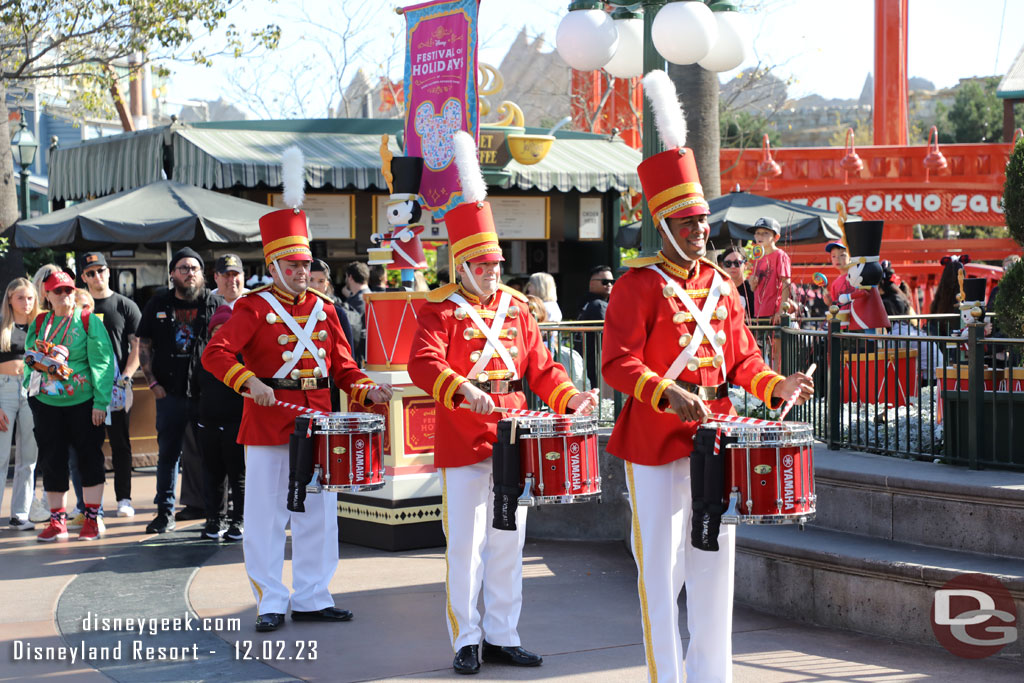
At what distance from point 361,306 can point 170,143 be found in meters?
7.15

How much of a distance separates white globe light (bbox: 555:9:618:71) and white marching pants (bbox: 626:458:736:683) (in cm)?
444

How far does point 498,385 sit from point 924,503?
2.49 meters

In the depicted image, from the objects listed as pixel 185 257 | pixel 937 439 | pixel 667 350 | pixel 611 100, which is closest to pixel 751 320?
pixel 937 439

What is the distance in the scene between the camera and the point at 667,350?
196 inches

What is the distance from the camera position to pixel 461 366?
5.85 m

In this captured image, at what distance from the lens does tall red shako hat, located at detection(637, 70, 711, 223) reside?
500cm

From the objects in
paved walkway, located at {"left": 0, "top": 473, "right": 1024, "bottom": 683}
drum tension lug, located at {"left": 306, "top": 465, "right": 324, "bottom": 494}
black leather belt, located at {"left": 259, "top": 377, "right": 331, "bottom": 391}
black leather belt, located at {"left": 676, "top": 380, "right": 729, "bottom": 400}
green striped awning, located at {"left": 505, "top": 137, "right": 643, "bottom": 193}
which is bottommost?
paved walkway, located at {"left": 0, "top": 473, "right": 1024, "bottom": 683}

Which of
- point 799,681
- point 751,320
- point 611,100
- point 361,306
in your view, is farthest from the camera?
point 611,100

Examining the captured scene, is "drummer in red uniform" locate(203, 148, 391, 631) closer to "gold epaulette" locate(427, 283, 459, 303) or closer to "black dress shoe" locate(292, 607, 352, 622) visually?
"black dress shoe" locate(292, 607, 352, 622)

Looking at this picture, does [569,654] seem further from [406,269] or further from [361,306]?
[361,306]

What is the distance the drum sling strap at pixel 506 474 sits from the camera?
5.43 metres

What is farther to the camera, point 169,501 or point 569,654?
point 169,501

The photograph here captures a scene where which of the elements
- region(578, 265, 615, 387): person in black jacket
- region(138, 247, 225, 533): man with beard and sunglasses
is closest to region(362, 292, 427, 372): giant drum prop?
region(138, 247, 225, 533): man with beard and sunglasses

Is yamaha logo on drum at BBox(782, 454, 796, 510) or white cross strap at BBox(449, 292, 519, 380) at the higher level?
white cross strap at BBox(449, 292, 519, 380)
